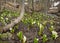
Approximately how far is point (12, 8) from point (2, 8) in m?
1.68

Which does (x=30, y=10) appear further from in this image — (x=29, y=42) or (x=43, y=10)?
(x=29, y=42)

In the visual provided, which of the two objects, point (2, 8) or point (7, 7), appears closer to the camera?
point (2, 8)

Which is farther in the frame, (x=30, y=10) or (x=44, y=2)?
(x=44, y=2)

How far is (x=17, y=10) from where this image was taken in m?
14.1

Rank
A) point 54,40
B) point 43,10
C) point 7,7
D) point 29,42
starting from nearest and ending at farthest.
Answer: point 29,42 → point 54,40 → point 7,7 → point 43,10

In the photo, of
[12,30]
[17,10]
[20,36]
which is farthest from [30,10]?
[20,36]

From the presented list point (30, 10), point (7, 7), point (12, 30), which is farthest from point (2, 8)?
point (12, 30)

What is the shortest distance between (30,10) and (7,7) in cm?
210

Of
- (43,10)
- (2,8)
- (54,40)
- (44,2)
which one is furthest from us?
(44,2)

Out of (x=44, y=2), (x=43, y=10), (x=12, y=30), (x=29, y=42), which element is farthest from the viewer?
(x=44, y=2)

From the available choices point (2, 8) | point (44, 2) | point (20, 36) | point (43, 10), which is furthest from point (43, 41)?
point (44, 2)

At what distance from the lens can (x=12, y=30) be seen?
638 centimetres

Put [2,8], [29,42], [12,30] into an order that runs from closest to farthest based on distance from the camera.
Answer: [29,42] < [12,30] < [2,8]

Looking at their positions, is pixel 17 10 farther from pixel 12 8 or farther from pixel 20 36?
pixel 20 36
